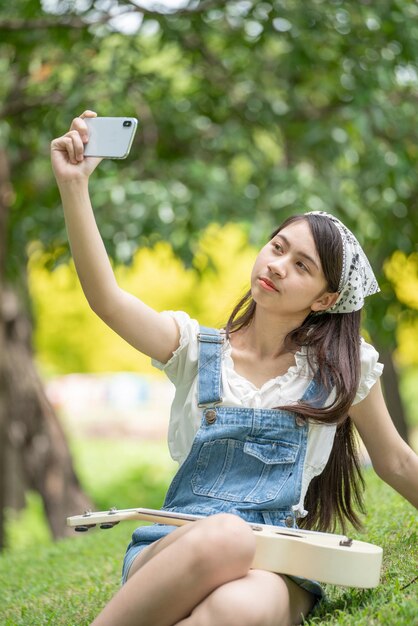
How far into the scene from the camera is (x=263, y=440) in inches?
111

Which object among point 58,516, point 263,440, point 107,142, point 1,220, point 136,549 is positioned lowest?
point 58,516

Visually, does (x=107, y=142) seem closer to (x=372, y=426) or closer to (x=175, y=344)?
(x=175, y=344)

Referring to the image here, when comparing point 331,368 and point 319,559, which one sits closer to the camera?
point 319,559

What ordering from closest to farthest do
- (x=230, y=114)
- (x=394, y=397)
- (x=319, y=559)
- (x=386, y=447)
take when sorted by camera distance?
1. (x=319, y=559)
2. (x=386, y=447)
3. (x=230, y=114)
4. (x=394, y=397)

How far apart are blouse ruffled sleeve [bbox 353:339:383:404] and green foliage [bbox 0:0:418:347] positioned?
2.70 m

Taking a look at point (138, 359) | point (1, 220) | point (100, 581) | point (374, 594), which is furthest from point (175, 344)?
point (138, 359)

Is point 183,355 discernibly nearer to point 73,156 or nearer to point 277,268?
point 277,268

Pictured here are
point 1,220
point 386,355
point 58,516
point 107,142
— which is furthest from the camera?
point 386,355

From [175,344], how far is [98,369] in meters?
19.0

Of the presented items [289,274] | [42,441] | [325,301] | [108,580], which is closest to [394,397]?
[42,441]

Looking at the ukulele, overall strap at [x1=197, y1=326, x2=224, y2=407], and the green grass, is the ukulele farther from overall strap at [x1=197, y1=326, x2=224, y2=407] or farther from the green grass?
overall strap at [x1=197, y1=326, x2=224, y2=407]

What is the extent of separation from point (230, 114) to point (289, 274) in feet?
14.1

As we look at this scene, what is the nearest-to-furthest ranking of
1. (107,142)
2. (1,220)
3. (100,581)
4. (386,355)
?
(107,142) → (100,581) → (1,220) → (386,355)

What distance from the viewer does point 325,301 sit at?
298cm
